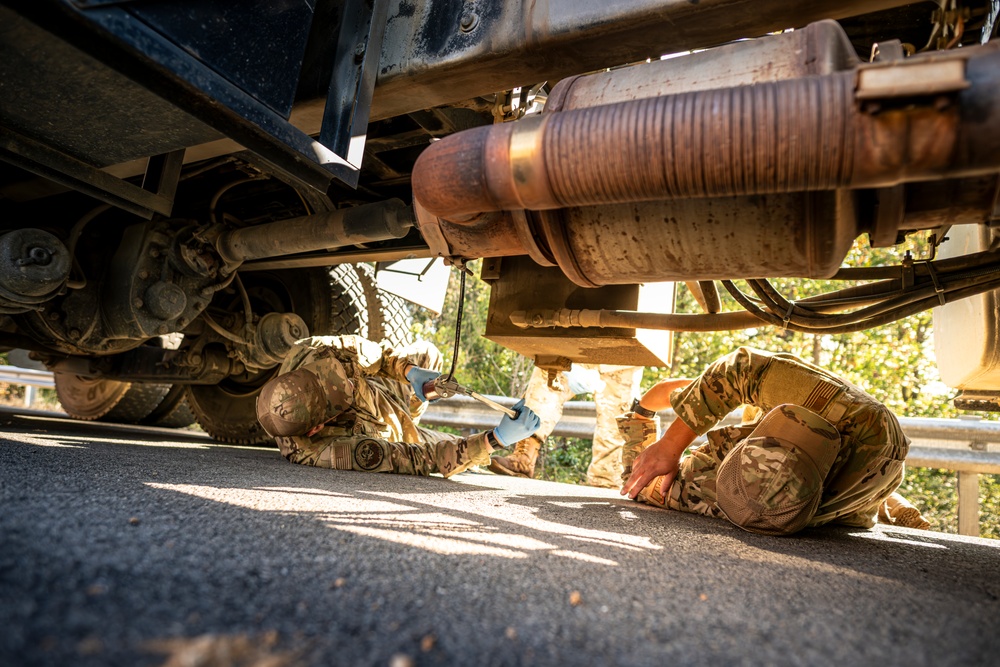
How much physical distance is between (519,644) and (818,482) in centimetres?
153

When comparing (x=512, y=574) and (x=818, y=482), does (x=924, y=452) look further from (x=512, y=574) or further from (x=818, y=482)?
(x=512, y=574)

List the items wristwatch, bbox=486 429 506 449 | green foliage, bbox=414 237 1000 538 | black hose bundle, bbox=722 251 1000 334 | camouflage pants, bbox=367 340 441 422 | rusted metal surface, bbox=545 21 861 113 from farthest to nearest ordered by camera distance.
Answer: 1. green foliage, bbox=414 237 1000 538
2. camouflage pants, bbox=367 340 441 422
3. wristwatch, bbox=486 429 506 449
4. black hose bundle, bbox=722 251 1000 334
5. rusted metal surface, bbox=545 21 861 113

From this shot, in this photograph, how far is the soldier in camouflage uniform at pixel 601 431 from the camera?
4.18m

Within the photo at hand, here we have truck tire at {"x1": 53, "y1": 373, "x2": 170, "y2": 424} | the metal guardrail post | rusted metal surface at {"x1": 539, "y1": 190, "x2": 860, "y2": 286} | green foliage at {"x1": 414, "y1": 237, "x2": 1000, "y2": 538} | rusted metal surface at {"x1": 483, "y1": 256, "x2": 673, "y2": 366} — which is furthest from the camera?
green foliage at {"x1": 414, "y1": 237, "x2": 1000, "y2": 538}

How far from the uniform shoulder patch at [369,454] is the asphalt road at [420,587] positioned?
1.13 m

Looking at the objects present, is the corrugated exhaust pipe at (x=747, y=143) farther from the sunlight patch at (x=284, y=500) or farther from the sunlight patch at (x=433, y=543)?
the sunlight patch at (x=284, y=500)

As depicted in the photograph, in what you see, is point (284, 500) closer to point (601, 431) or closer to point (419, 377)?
point (419, 377)

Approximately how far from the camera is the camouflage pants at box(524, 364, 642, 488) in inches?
165

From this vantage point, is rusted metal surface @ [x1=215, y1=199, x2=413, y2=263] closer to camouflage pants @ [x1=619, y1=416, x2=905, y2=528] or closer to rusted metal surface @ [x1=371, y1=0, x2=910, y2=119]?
rusted metal surface @ [x1=371, y1=0, x2=910, y2=119]

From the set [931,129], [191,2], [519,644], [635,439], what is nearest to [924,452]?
[635,439]

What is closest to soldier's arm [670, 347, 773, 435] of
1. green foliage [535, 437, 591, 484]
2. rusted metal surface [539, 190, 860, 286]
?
rusted metal surface [539, 190, 860, 286]

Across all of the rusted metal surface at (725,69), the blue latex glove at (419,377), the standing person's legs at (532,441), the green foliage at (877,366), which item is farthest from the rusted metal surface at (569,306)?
the green foliage at (877,366)

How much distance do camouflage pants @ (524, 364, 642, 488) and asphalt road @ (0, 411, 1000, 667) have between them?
7.31ft

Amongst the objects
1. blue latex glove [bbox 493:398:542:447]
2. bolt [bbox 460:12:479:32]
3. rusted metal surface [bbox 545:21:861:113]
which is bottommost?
blue latex glove [bbox 493:398:542:447]
